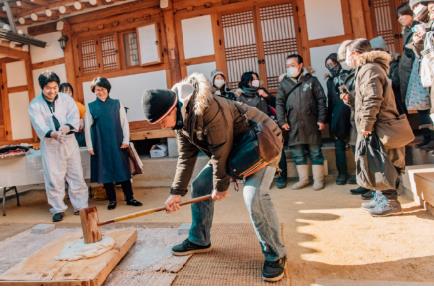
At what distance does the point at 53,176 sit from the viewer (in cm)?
432

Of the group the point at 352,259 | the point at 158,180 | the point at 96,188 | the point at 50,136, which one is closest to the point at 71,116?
the point at 50,136

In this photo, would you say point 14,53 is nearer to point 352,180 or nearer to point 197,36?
point 197,36

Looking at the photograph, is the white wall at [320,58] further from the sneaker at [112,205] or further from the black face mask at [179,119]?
the black face mask at [179,119]

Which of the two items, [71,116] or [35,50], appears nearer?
[71,116]

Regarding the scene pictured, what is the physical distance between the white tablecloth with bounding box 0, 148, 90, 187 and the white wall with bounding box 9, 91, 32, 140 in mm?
3552

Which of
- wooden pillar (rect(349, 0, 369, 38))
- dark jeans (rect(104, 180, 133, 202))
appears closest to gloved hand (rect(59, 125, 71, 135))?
dark jeans (rect(104, 180, 133, 202))

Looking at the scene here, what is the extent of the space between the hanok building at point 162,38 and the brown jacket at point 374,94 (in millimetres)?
2883

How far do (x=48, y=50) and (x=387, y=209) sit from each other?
25.0 ft

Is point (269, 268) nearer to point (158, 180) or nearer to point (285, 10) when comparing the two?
point (158, 180)

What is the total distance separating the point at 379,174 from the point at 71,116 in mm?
3892

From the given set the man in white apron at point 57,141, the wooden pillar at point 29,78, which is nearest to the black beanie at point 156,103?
the man in white apron at point 57,141

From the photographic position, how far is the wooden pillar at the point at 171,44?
6.57 m

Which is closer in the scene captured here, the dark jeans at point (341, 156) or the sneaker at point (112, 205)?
the sneaker at point (112, 205)

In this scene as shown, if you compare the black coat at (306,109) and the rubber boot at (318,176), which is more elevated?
the black coat at (306,109)
